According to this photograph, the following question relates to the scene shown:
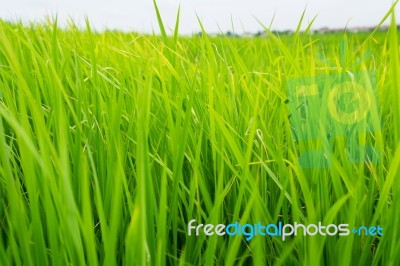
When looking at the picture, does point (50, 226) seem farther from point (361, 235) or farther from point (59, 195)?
point (361, 235)

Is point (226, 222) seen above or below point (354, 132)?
below

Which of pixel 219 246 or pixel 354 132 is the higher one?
pixel 354 132

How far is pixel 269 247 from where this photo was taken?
61cm

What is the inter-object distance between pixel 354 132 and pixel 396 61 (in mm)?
133

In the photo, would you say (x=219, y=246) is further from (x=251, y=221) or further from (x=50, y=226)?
(x=50, y=226)

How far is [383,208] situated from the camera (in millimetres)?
578

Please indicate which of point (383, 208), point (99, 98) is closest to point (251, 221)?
point (383, 208)

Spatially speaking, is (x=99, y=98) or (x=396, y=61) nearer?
(x=396, y=61)

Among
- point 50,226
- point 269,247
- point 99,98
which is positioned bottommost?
point 269,247

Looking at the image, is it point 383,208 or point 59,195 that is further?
point 383,208

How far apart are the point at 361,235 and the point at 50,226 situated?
0.36 metres

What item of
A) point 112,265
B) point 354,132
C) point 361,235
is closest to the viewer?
point 112,265

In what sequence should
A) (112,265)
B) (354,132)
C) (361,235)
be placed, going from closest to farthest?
(112,265) < (361,235) < (354,132)

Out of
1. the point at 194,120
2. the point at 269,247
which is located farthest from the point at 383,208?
the point at 194,120
